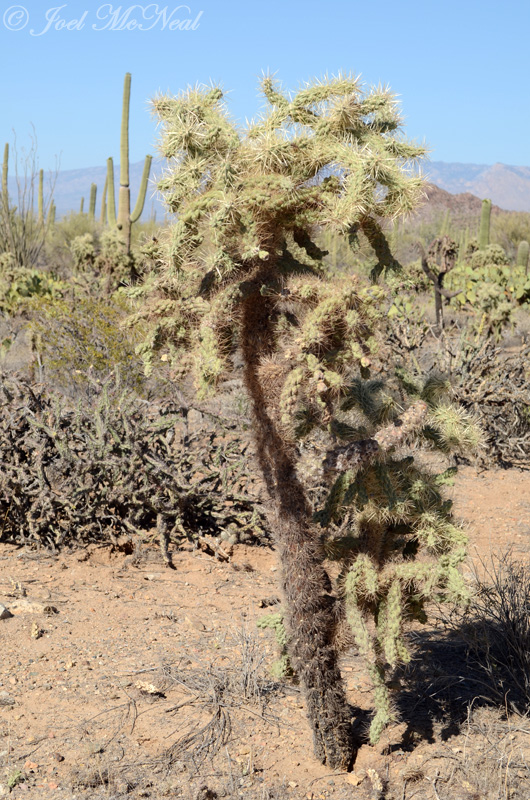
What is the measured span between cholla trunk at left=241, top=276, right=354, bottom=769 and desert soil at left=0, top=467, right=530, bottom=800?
0.23 meters

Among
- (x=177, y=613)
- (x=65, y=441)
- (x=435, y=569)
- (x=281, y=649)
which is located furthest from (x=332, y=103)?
(x=65, y=441)

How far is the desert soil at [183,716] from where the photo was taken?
2693 millimetres

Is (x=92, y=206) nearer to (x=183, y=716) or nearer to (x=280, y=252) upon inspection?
(x=183, y=716)

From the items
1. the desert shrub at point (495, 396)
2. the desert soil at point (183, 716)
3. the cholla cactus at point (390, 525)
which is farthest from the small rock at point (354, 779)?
the desert shrub at point (495, 396)

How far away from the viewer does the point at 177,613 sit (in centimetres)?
395

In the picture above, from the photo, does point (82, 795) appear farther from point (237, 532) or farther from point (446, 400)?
point (237, 532)

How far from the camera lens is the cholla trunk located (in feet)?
8.30

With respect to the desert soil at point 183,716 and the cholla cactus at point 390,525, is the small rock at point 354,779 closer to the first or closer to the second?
the desert soil at point 183,716

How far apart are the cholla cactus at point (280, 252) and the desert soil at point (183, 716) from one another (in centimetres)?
70

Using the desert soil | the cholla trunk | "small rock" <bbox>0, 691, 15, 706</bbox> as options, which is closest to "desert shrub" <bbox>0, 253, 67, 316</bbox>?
the desert soil

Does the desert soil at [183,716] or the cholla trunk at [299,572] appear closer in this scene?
the cholla trunk at [299,572]

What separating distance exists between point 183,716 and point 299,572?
0.89 m

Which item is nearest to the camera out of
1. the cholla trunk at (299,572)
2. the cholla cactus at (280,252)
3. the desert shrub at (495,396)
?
the cholla cactus at (280,252)

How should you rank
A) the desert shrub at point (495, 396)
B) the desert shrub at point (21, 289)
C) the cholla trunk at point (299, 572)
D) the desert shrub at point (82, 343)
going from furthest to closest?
the desert shrub at point (21, 289)
the desert shrub at point (82, 343)
the desert shrub at point (495, 396)
the cholla trunk at point (299, 572)
